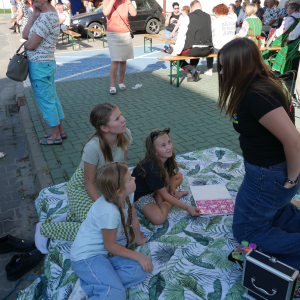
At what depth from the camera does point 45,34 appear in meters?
3.93

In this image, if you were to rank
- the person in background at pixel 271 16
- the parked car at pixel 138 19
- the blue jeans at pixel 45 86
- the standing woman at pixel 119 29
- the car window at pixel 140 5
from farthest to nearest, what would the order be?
the car window at pixel 140 5 < the parked car at pixel 138 19 < the person in background at pixel 271 16 < the standing woman at pixel 119 29 < the blue jeans at pixel 45 86

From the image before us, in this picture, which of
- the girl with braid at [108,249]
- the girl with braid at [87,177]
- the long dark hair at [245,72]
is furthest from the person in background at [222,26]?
the girl with braid at [108,249]

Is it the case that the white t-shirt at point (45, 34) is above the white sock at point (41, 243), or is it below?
above

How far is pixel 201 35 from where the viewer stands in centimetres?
682

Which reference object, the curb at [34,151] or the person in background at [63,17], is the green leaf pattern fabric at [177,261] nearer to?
the curb at [34,151]

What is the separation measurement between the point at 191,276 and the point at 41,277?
43.6 inches

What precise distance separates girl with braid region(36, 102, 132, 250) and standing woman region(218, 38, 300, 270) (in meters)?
0.95

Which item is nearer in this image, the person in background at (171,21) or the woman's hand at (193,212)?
the woman's hand at (193,212)

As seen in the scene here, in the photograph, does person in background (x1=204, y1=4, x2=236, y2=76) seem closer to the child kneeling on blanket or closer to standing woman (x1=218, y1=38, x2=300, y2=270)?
the child kneeling on blanket

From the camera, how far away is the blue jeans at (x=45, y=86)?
4055mm

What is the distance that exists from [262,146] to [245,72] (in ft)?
1.63

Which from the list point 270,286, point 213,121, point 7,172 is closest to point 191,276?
point 270,286

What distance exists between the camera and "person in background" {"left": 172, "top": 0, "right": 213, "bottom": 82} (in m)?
6.69

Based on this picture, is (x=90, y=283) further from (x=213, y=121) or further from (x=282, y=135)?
(x=213, y=121)
